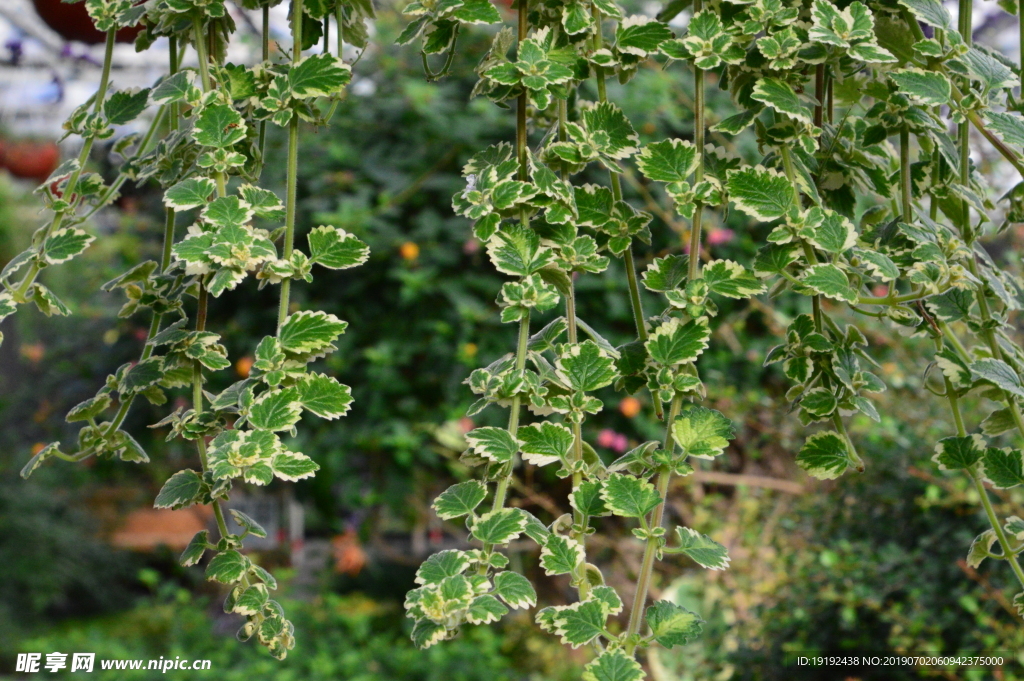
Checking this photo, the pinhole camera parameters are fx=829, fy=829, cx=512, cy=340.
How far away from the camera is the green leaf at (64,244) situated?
0.54 metres

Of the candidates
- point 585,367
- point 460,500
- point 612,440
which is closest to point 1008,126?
point 585,367

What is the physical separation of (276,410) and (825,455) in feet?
1.20

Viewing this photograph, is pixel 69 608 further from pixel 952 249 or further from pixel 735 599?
Answer: pixel 952 249

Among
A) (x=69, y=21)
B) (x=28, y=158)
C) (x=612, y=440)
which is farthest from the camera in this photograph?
(x=28, y=158)

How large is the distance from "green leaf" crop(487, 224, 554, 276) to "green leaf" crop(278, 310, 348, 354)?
0.10m

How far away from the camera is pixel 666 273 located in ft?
1.81

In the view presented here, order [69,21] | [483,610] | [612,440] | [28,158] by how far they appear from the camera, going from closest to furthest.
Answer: [483,610] → [69,21] → [612,440] → [28,158]

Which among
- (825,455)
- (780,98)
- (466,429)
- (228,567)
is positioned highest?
(780,98)

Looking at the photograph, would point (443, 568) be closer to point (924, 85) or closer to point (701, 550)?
point (701, 550)

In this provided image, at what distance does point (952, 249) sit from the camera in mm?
540

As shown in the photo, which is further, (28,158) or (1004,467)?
(28,158)

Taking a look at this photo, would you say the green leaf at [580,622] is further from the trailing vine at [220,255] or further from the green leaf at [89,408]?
the green leaf at [89,408]

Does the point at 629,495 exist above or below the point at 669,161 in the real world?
below

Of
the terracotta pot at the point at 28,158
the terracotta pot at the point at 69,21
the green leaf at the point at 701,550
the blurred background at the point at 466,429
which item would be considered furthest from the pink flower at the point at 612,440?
the terracotta pot at the point at 28,158
